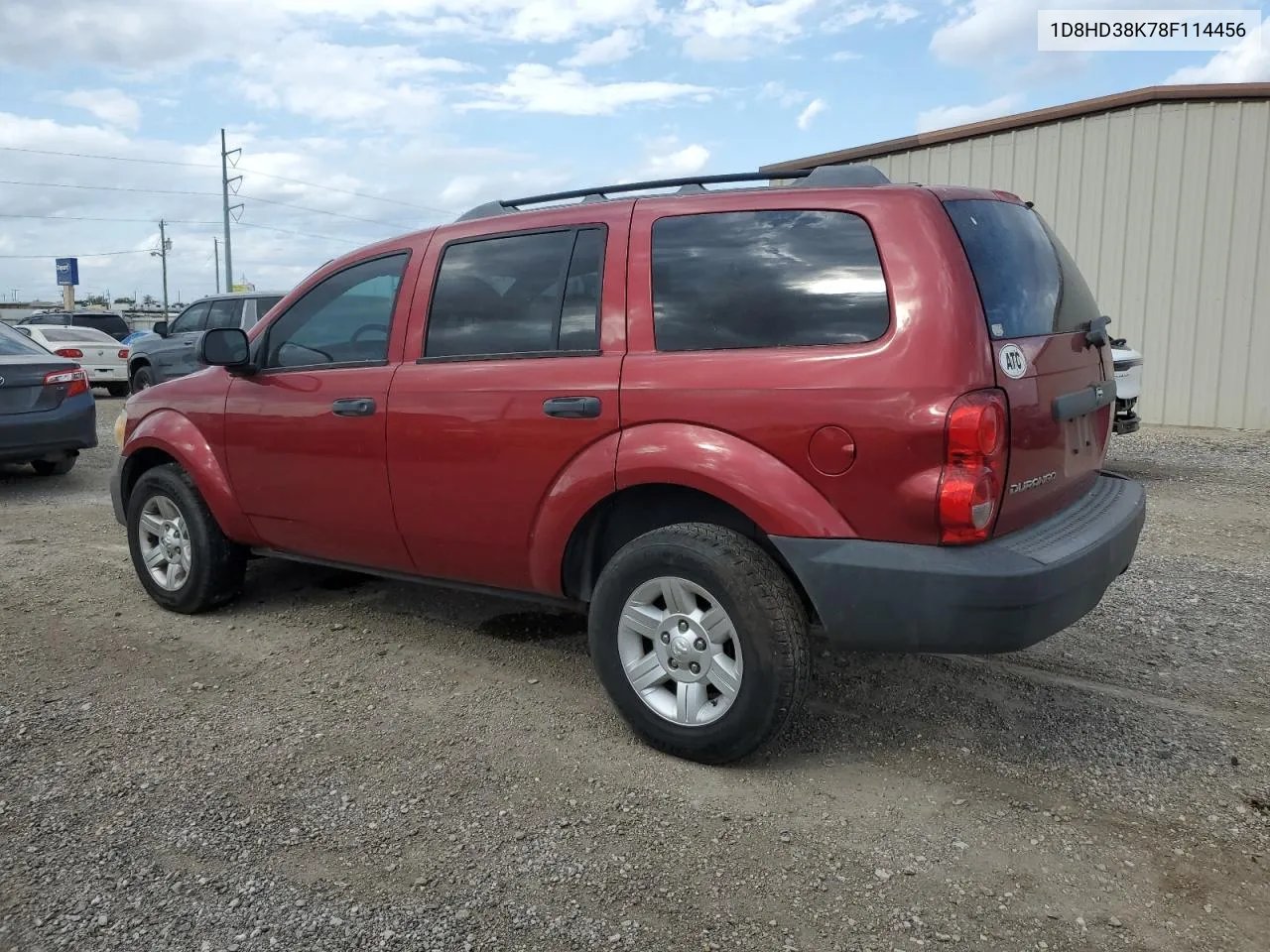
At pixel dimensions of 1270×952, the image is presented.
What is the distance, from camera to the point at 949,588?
2.82 m

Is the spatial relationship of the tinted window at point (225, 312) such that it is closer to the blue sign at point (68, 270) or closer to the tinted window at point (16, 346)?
the tinted window at point (16, 346)

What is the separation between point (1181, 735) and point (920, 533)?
1.44m

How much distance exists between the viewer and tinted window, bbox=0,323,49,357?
8.66 meters

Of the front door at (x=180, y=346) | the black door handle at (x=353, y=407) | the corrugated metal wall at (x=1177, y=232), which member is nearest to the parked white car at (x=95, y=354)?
the front door at (x=180, y=346)

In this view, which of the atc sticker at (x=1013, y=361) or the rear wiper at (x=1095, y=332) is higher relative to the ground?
the rear wiper at (x=1095, y=332)

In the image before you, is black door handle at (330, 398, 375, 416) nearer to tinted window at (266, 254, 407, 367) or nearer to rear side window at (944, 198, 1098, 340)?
tinted window at (266, 254, 407, 367)

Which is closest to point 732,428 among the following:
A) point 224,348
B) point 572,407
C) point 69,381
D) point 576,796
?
point 572,407

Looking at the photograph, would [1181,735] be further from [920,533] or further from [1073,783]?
[920,533]

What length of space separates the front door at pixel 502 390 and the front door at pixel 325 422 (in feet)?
0.49

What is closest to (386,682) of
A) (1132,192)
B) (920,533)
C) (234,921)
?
(234,921)

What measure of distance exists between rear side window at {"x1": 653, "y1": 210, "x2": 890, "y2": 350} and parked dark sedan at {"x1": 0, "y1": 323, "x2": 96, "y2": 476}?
6988mm

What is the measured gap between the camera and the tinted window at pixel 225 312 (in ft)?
43.7

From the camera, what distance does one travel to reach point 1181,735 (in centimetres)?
349

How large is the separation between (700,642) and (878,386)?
975 mm
